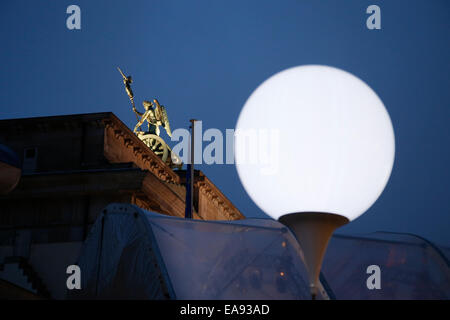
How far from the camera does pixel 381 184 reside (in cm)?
816

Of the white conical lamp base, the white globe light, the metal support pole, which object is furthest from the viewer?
the metal support pole

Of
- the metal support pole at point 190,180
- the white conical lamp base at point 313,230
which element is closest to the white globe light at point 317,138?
the white conical lamp base at point 313,230

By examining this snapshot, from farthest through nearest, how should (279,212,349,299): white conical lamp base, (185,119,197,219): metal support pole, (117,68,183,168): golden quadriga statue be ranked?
(117,68,183,168): golden quadriga statue → (185,119,197,219): metal support pole → (279,212,349,299): white conical lamp base

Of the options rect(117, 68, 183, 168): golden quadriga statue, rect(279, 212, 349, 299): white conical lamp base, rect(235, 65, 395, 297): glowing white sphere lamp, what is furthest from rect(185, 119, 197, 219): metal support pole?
rect(235, 65, 395, 297): glowing white sphere lamp

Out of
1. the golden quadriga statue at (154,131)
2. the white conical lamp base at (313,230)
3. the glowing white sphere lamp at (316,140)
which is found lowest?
the white conical lamp base at (313,230)

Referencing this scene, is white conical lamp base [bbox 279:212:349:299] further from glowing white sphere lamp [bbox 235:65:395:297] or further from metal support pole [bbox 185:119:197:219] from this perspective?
metal support pole [bbox 185:119:197:219]

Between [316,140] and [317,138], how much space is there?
0.03 metres

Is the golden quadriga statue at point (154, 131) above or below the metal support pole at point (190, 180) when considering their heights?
above

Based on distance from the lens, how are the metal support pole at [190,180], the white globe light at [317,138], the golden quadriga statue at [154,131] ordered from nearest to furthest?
the white globe light at [317,138] < the metal support pole at [190,180] < the golden quadriga statue at [154,131]

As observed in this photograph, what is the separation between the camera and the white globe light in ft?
26.2

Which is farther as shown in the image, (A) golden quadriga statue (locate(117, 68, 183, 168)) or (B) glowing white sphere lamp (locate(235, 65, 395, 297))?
(A) golden quadriga statue (locate(117, 68, 183, 168))

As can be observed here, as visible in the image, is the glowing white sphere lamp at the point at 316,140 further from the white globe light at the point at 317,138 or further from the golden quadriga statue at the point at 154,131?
the golden quadriga statue at the point at 154,131

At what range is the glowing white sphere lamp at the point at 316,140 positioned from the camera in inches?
315
